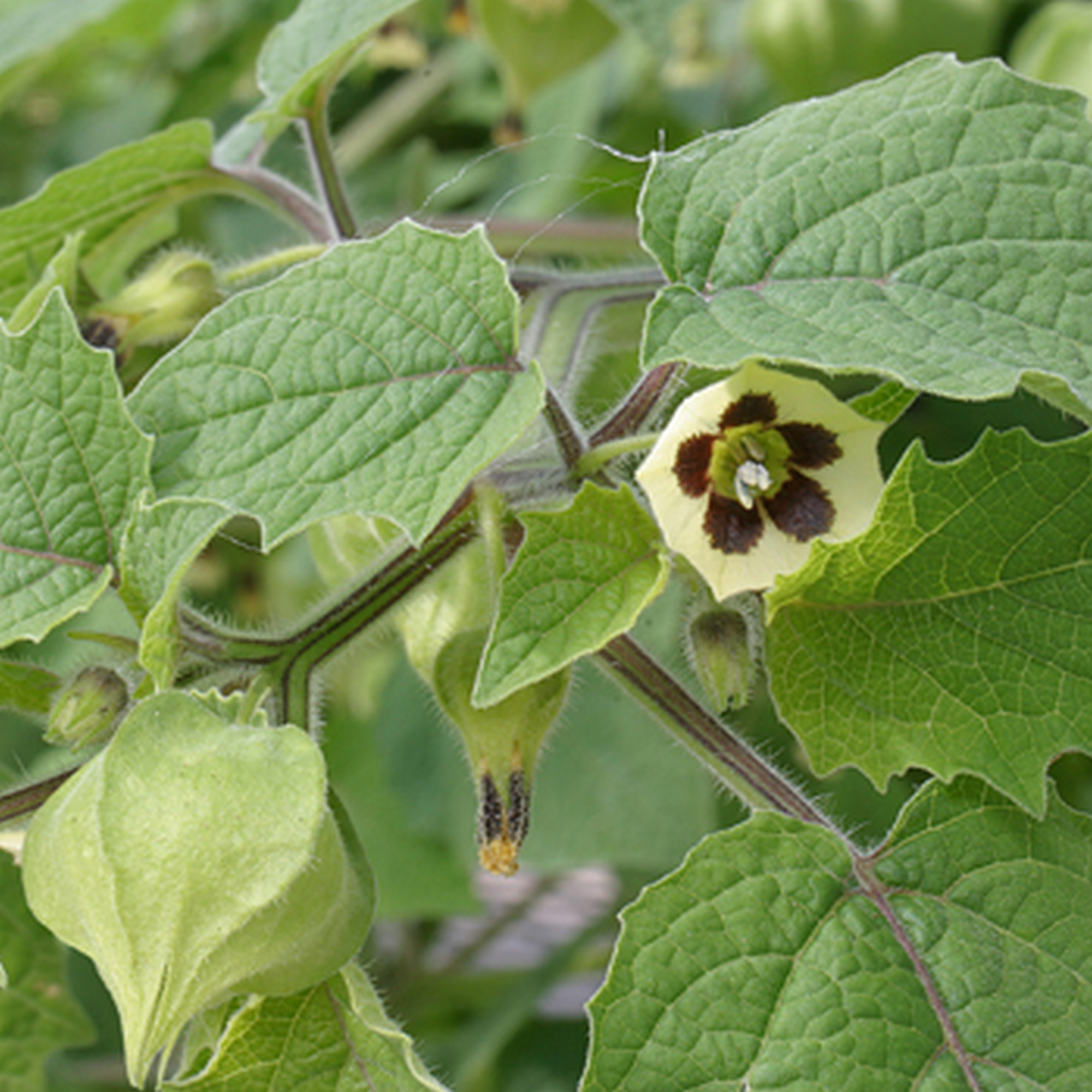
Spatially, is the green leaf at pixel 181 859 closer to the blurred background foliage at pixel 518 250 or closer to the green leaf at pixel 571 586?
the green leaf at pixel 571 586

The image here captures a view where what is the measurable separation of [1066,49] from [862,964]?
2.17 feet

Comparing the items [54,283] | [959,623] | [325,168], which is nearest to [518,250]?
[325,168]

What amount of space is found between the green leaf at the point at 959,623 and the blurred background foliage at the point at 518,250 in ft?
0.62

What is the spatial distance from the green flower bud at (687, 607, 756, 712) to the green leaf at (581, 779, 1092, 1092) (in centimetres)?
4

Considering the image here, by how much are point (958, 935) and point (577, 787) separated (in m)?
0.48

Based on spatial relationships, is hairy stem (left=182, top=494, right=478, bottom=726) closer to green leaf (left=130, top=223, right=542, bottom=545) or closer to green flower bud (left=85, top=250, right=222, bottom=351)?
green leaf (left=130, top=223, right=542, bottom=545)

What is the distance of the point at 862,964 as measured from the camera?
1.52 ft

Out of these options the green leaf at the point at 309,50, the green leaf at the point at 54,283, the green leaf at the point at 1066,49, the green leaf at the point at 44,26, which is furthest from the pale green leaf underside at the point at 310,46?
the green leaf at the point at 1066,49

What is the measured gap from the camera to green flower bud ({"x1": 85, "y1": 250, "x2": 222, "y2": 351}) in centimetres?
62

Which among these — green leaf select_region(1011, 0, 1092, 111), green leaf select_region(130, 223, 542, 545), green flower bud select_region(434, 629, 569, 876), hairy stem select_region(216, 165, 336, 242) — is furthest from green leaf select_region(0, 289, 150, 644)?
green leaf select_region(1011, 0, 1092, 111)

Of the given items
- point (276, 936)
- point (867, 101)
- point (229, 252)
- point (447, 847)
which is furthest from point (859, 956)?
point (229, 252)

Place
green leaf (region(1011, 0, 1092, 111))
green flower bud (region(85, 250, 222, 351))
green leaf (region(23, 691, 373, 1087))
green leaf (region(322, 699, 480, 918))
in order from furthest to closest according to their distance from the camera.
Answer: green leaf (region(322, 699, 480, 918)), green leaf (region(1011, 0, 1092, 111)), green flower bud (region(85, 250, 222, 351)), green leaf (region(23, 691, 373, 1087))

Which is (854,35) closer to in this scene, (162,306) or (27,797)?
(162,306)

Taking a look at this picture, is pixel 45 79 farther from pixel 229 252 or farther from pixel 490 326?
pixel 490 326
